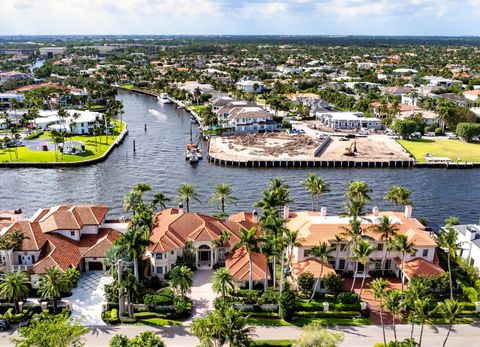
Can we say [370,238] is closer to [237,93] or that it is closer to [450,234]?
[450,234]

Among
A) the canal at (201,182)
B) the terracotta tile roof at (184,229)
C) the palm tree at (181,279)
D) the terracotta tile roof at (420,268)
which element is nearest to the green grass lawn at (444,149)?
the canal at (201,182)

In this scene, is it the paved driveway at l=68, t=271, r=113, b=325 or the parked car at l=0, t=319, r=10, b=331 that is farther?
the paved driveway at l=68, t=271, r=113, b=325

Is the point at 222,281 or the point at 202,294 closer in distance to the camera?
the point at 222,281

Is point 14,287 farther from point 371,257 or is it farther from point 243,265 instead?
point 371,257

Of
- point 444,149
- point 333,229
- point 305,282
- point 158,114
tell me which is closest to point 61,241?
point 305,282

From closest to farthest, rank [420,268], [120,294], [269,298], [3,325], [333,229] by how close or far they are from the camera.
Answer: [3,325]
[120,294]
[269,298]
[420,268]
[333,229]

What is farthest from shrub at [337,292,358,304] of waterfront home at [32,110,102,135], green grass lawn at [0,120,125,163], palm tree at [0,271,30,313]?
waterfront home at [32,110,102,135]

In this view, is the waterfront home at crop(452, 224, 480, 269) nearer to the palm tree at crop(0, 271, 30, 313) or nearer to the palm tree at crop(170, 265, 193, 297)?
the palm tree at crop(170, 265, 193, 297)
